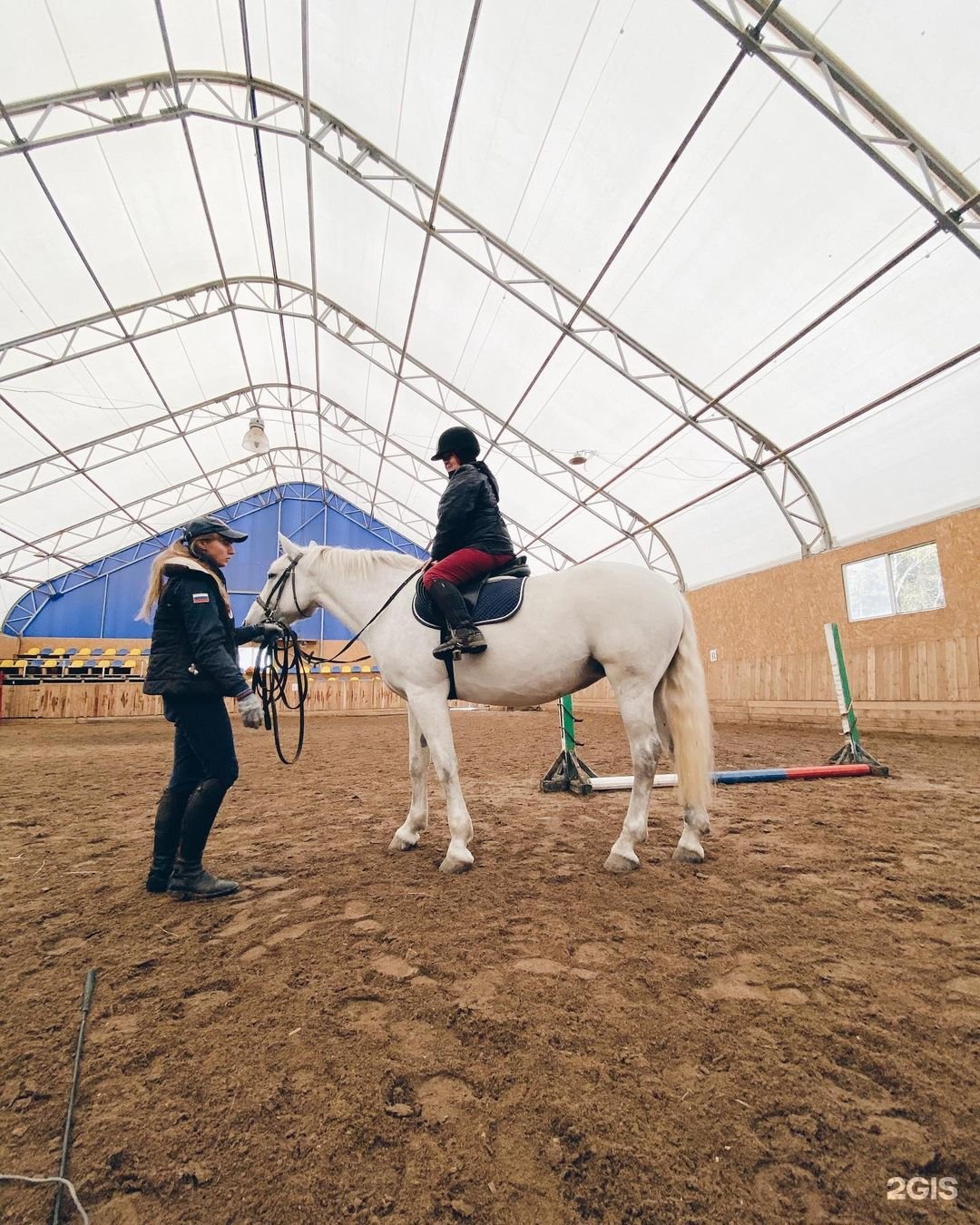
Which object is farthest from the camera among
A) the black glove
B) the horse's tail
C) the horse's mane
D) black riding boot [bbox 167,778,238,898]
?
the horse's mane

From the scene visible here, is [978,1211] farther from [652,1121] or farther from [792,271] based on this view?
[792,271]

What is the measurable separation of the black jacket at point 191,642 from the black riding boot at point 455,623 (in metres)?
1.05

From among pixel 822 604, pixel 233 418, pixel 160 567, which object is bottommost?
pixel 160 567

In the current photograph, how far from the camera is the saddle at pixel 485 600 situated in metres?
3.01

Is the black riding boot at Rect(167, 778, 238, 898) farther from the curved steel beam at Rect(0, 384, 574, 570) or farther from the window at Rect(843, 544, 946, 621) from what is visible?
the curved steel beam at Rect(0, 384, 574, 570)

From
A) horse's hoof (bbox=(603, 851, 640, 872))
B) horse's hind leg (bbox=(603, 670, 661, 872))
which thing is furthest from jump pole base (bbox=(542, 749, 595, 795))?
horse's hoof (bbox=(603, 851, 640, 872))

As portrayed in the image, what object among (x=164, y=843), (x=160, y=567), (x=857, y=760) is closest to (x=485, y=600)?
(x=160, y=567)

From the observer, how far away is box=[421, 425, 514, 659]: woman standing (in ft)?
9.55

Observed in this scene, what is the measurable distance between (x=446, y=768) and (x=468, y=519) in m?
1.45

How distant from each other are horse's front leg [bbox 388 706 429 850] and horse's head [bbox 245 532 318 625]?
1074 millimetres

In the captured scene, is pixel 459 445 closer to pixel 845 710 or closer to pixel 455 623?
pixel 455 623

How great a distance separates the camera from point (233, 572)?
21109 mm

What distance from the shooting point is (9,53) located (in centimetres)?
637

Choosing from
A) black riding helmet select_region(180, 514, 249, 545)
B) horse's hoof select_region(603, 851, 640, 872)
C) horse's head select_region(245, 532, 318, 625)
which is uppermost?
black riding helmet select_region(180, 514, 249, 545)
